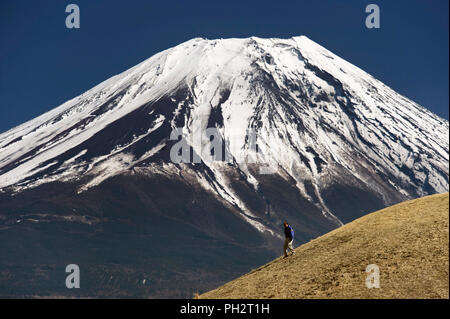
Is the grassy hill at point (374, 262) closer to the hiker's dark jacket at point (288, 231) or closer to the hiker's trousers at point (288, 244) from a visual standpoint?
the hiker's trousers at point (288, 244)

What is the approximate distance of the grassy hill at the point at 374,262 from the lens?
35375 millimetres

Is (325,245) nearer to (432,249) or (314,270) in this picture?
(314,270)

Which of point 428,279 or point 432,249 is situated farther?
point 432,249

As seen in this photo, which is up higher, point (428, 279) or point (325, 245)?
point (325, 245)

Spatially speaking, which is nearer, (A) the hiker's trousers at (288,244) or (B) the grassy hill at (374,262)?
(B) the grassy hill at (374,262)

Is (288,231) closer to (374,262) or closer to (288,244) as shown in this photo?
(288,244)

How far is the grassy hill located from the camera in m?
35.4

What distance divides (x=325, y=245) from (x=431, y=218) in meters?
8.30

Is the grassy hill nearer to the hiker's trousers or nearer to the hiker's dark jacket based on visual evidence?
the hiker's trousers

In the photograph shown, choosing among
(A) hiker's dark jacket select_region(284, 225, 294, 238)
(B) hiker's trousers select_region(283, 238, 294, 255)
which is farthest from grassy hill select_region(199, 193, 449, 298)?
(A) hiker's dark jacket select_region(284, 225, 294, 238)

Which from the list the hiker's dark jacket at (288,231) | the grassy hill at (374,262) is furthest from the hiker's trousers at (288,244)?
the grassy hill at (374,262)
